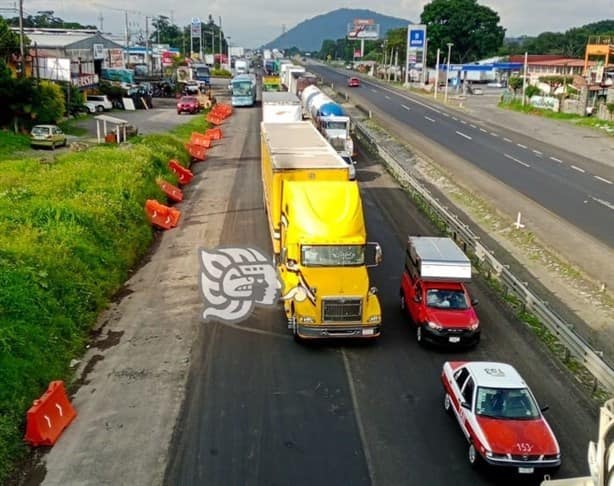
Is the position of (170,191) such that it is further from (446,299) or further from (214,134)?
(214,134)

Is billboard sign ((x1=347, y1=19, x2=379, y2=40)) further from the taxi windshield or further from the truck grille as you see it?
the taxi windshield

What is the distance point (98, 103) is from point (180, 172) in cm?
3230

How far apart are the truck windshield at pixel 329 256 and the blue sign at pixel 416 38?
104513 millimetres

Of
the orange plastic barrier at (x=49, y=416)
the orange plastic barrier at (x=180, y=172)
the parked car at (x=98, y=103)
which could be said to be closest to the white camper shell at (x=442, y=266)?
the orange plastic barrier at (x=49, y=416)

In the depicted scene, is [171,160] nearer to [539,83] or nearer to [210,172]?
[210,172]

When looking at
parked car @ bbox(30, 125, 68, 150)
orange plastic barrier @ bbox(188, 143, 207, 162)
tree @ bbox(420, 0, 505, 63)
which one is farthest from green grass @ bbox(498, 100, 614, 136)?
tree @ bbox(420, 0, 505, 63)

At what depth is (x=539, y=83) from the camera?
86812 millimetres

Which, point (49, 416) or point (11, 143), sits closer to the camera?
point (49, 416)

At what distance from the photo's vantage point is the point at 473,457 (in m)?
12.2

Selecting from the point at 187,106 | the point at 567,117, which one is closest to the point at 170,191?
the point at 187,106

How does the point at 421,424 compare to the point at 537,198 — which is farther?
the point at 537,198

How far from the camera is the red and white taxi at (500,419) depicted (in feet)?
38.0

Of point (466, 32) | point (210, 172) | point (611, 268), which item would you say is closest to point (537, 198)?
point (611, 268)

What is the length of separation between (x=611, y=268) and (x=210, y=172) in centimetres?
2317
